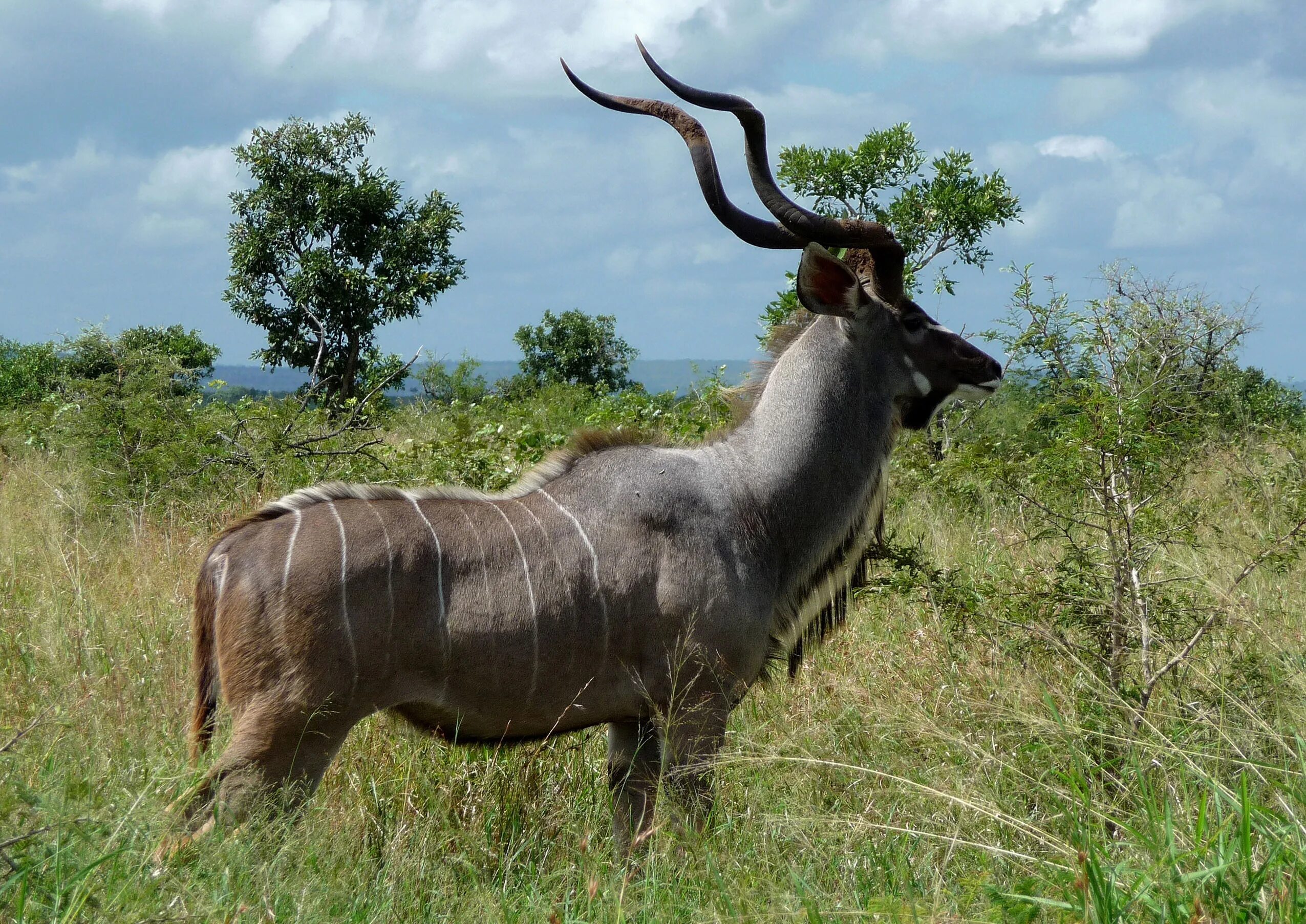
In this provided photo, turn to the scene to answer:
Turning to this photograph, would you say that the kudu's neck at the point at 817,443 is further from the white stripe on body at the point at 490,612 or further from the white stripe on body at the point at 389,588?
the white stripe on body at the point at 389,588

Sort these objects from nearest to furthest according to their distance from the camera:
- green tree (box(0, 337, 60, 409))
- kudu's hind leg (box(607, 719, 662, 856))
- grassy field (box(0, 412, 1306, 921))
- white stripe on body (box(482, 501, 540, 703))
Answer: grassy field (box(0, 412, 1306, 921)) < white stripe on body (box(482, 501, 540, 703)) < kudu's hind leg (box(607, 719, 662, 856)) < green tree (box(0, 337, 60, 409))

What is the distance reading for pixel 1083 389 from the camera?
3906 millimetres

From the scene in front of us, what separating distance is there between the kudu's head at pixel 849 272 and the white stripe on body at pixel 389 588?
154 cm

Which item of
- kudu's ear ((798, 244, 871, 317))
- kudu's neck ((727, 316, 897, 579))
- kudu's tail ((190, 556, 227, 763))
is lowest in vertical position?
kudu's tail ((190, 556, 227, 763))

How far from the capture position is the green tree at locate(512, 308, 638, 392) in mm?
27938

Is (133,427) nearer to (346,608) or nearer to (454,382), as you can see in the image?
(346,608)

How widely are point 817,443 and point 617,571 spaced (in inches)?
33.5

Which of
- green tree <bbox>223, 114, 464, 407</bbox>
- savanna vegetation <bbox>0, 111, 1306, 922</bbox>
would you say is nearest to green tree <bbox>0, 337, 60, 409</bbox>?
green tree <bbox>223, 114, 464, 407</bbox>

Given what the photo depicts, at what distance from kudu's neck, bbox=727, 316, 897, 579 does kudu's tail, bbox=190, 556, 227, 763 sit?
1.58 m

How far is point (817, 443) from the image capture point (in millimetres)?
3922

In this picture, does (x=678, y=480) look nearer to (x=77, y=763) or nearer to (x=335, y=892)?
(x=335, y=892)

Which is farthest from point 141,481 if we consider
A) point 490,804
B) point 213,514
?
point 490,804

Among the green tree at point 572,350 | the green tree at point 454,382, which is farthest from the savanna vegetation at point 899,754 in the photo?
the green tree at point 572,350

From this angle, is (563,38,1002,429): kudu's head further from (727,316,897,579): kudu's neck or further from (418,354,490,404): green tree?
(418,354,490,404): green tree
